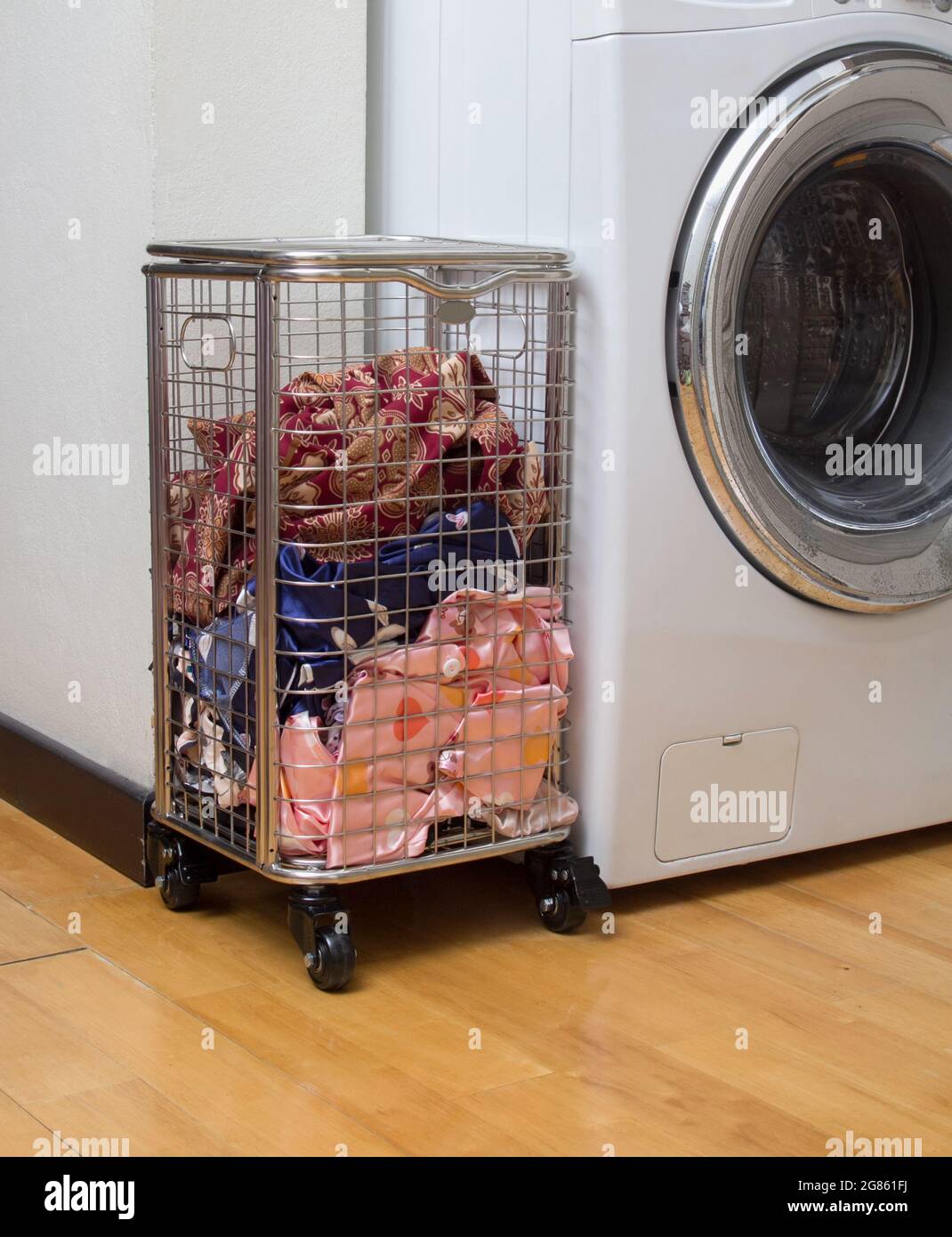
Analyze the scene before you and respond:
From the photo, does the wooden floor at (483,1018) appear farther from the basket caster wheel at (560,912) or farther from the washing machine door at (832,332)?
the washing machine door at (832,332)

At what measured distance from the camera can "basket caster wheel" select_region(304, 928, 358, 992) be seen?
1.38 m

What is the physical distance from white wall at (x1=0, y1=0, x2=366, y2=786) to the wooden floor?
0.89 ft

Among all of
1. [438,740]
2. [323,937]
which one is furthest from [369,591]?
[323,937]

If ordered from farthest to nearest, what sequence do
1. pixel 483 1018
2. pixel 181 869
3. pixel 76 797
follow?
pixel 76 797 → pixel 181 869 → pixel 483 1018

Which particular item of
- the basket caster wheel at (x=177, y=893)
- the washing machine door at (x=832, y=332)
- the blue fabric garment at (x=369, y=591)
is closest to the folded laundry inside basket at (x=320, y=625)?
the blue fabric garment at (x=369, y=591)

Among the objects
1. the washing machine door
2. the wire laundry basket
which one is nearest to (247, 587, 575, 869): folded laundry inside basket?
the wire laundry basket

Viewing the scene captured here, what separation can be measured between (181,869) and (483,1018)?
1.25 ft

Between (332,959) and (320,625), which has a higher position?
(320,625)

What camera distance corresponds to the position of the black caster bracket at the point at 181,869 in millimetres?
1562

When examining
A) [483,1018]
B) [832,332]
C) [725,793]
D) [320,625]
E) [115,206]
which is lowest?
[483,1018]

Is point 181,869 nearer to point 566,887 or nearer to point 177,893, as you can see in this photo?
point 177,893

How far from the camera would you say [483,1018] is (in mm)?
1351

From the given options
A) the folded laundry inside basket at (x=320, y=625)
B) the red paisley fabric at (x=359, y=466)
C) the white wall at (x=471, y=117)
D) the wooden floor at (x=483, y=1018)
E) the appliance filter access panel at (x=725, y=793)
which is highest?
the white wall at (x=471, y=117)
